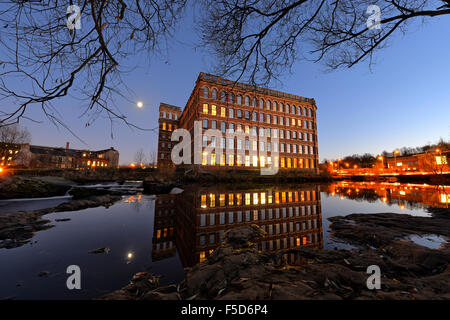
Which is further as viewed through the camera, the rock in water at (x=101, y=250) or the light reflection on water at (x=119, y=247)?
the rock in water at (x=101, y=250)

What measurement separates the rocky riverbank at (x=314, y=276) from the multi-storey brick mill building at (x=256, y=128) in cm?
2382

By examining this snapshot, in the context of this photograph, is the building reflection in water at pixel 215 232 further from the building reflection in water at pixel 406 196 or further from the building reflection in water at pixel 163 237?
the building reflection in water at pixel 406 196

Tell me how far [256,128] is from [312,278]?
2964 centimetres

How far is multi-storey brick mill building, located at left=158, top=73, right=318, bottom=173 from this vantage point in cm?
2659

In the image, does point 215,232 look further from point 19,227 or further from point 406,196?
point 406,196

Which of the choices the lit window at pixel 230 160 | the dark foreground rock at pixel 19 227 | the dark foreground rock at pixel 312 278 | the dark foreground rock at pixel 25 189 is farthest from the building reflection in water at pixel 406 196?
the lit window at pixel 230 160

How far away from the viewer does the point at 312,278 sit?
1.60 m

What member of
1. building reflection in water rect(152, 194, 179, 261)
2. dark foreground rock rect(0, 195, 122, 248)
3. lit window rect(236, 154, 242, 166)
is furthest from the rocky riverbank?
lit window rect(236, 154, 242, 166)

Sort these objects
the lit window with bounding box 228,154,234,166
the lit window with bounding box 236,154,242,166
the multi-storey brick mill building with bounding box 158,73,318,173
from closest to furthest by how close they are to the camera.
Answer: the multi-storey brick mill building with bounding box 158,73,318,173 < the lit window with bounding box 228,154,234,166 < the lit window with bounding box 236,154,242,166

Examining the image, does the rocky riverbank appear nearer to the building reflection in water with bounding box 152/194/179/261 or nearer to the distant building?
the building reflection in water with bounding box 152/194/179/261

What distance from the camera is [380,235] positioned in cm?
309

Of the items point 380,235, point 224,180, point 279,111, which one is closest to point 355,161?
point 279,111

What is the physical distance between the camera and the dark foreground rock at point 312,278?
→ 131cm
